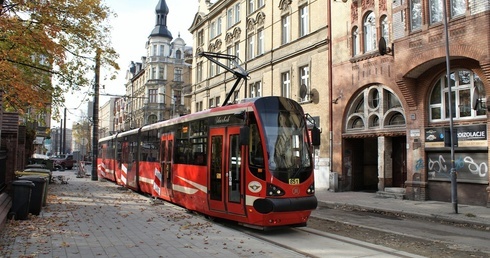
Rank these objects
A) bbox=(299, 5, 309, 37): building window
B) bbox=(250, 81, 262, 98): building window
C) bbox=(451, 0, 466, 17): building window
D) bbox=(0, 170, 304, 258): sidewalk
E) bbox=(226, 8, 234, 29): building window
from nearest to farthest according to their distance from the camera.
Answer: bbox=(0, 170, 304, 258): sidewalk
bbox=(451, 0, 466, 17): building window
bbox=(299, 5, 309, 37): building window
bbox=(250, 81, 262, 98): building window
bbox=(226, 8, 234, 29): building window

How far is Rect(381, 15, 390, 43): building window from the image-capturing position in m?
18.8

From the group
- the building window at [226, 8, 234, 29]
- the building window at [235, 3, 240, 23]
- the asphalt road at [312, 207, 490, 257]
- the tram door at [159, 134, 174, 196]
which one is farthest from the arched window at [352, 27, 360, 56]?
the building window at [226, 8, 234, 29]

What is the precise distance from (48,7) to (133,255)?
970cm

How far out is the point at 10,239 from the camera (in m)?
7.68

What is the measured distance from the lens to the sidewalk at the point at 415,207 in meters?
12.3

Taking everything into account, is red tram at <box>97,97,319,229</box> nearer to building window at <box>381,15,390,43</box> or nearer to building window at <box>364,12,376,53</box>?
building window at <box>381,15,390,43</box>

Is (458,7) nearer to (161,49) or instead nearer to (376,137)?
(376,137)

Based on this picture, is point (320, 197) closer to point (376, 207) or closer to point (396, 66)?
point (376, 207)

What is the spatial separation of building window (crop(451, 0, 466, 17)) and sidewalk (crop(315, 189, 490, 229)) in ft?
23.6

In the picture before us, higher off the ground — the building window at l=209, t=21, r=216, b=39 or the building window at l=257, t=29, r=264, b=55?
the building window at l=209, t=21, r=216, b=39

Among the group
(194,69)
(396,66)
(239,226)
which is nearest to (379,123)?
(396,66)

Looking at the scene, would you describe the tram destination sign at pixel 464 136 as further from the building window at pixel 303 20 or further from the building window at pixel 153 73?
the building window at pixel 153 73

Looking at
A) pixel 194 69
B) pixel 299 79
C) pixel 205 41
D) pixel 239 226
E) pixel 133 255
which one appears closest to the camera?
pixel 133 255

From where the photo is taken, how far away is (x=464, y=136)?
15.4 meters
